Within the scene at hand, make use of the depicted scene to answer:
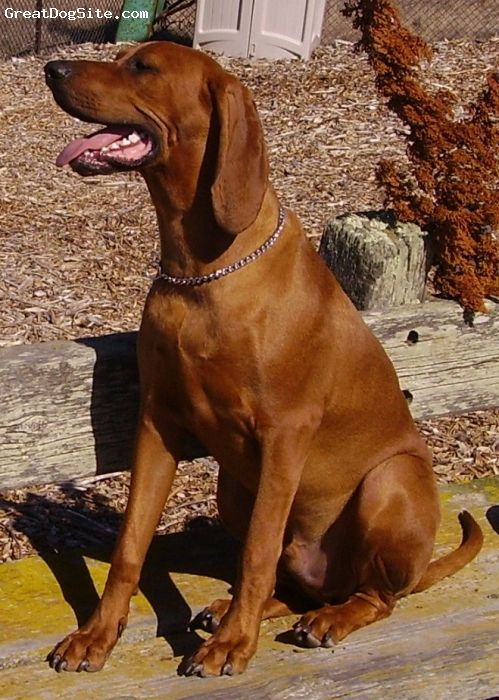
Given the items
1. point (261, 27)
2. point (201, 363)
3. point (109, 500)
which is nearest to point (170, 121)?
point (201, 363)

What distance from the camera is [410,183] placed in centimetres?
354

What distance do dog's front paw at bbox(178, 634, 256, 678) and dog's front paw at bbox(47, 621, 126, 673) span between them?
178 millimetres

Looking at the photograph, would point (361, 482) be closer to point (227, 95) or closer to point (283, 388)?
point (283, 388)

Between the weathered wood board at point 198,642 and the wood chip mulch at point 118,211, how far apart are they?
87 cm

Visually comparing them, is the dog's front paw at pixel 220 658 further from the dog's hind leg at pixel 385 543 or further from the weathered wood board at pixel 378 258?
the weathered wood board at pixel 378 258

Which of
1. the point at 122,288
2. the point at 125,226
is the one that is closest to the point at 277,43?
the point at 125,226

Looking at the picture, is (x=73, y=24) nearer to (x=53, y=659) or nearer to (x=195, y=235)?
(x=195, y=235)

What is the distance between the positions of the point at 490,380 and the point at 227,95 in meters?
1.35

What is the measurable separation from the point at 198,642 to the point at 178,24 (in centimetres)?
978

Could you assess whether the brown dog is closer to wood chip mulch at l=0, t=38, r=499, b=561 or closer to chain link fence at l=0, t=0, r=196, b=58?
wood chip mulch at l=0, t=38, r=499, b=561

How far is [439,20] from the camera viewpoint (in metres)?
12.2

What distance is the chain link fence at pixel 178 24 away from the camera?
11.4 m

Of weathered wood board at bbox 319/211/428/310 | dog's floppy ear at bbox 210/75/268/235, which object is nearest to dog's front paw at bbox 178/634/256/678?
dog's floppy ear at bbox 210/75/268/235

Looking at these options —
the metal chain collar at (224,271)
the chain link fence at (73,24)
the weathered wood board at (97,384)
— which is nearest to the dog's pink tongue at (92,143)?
the metal chain collar at (224,271)
